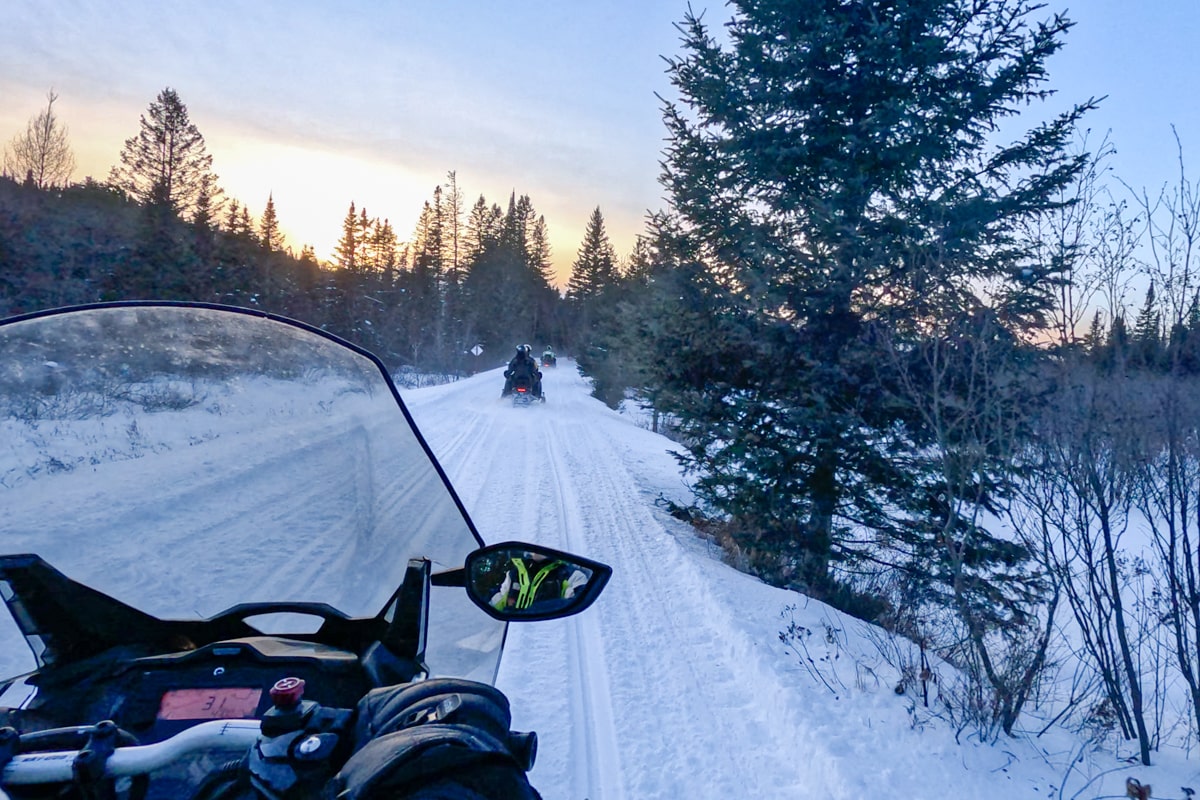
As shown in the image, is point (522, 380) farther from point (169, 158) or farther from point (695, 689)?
point (695, 689)

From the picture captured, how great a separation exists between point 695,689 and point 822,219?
16.1 feet

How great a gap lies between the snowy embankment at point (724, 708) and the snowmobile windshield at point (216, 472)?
1966 millimetres

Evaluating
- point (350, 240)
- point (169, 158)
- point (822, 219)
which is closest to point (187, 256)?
point (169, 158)

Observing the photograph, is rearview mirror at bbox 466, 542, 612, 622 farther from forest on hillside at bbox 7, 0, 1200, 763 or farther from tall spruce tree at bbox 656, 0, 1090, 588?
tall spruce tree at bbox 656, 0, 1090, 588

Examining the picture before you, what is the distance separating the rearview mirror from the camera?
1.81 metres

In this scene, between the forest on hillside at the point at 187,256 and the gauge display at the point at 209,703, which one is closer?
the gauge display at the point at 209,703

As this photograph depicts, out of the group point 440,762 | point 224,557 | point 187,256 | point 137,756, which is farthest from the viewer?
point 187,256

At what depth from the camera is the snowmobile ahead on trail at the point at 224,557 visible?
3.97ft

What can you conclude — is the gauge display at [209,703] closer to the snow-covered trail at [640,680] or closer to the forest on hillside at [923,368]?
the snow-covered trail at [640,680]

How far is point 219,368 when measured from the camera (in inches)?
72.0

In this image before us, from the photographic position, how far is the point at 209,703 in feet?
4.59

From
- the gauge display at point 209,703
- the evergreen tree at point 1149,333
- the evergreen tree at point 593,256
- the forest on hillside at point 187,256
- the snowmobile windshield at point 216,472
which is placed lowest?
the gauge display at point 209,703

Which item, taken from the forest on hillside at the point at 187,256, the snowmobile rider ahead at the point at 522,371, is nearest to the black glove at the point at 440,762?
the forest on hillside at the point at 187,256

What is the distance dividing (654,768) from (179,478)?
2.83 metres
